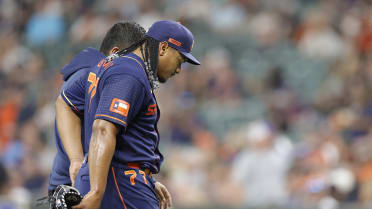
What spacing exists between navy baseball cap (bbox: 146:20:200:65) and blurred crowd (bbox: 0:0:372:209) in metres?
3.41

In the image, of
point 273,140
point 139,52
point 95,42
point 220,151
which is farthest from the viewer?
point 95,42

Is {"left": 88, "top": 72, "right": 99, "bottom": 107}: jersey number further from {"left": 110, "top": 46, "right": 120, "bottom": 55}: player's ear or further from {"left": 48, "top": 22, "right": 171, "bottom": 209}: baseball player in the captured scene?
{"left": 110, "top": 46, "right": 120, "bottom": 55}: player's ear

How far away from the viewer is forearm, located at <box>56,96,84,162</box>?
14.7 feet

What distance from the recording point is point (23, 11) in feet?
46.7

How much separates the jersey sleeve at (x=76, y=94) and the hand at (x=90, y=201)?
978mm

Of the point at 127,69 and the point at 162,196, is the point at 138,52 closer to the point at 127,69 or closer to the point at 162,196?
the point at 127,69

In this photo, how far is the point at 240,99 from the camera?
33.8 ft

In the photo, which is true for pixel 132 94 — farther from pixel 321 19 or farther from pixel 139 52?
pixel 321 19

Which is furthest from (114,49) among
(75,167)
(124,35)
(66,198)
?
(66,198)

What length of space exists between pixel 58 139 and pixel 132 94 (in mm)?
1135

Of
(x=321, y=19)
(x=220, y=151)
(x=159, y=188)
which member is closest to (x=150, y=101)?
(x=159, y=188)

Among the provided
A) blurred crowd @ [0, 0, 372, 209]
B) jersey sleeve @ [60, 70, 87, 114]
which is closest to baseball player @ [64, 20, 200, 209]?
jersey sleeve @ [60, 70, 87, 114]

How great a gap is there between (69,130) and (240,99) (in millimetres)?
5976

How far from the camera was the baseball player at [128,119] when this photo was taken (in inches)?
148
